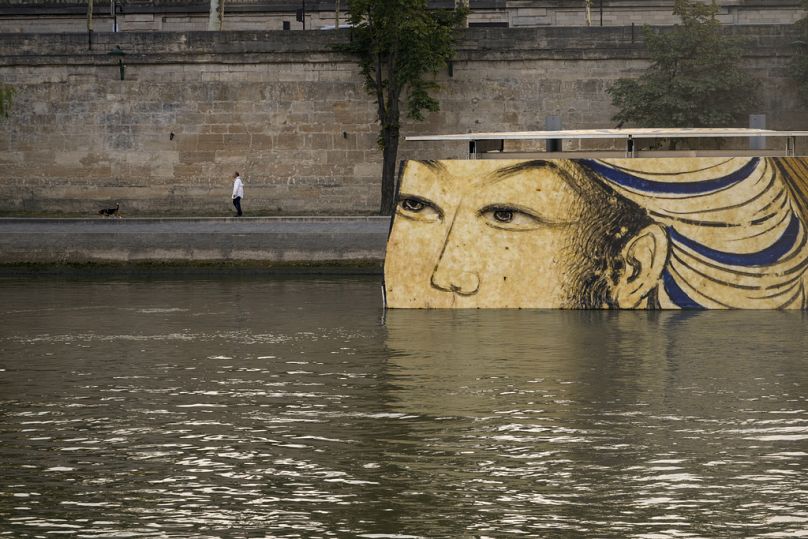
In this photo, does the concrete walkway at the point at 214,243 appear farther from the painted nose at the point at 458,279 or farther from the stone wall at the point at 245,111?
the painted nose at the point at 458,279

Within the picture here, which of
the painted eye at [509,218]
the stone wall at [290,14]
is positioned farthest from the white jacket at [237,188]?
the painted eye at [509,218]

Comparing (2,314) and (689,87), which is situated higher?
(689,87)

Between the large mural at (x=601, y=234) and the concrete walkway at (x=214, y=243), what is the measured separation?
951cm

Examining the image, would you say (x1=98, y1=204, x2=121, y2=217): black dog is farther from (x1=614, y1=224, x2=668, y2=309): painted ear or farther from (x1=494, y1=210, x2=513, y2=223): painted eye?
(x1=614, y1=224, x2=668, y2=309): painted ear

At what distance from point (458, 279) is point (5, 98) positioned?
21.5 meters

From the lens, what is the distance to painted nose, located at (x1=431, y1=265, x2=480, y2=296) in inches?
1122

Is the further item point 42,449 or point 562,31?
point 562,31

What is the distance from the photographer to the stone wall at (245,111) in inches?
1900

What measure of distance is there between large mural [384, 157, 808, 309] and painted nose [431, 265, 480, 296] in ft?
0.05

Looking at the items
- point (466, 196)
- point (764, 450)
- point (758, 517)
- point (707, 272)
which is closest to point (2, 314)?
point (466, 196)

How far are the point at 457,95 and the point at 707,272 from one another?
21337 mm

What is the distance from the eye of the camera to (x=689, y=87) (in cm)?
4647

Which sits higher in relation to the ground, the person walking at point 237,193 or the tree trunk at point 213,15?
the tree trunk at point 213,15

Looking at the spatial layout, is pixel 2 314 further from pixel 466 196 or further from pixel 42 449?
pixel 42 449
